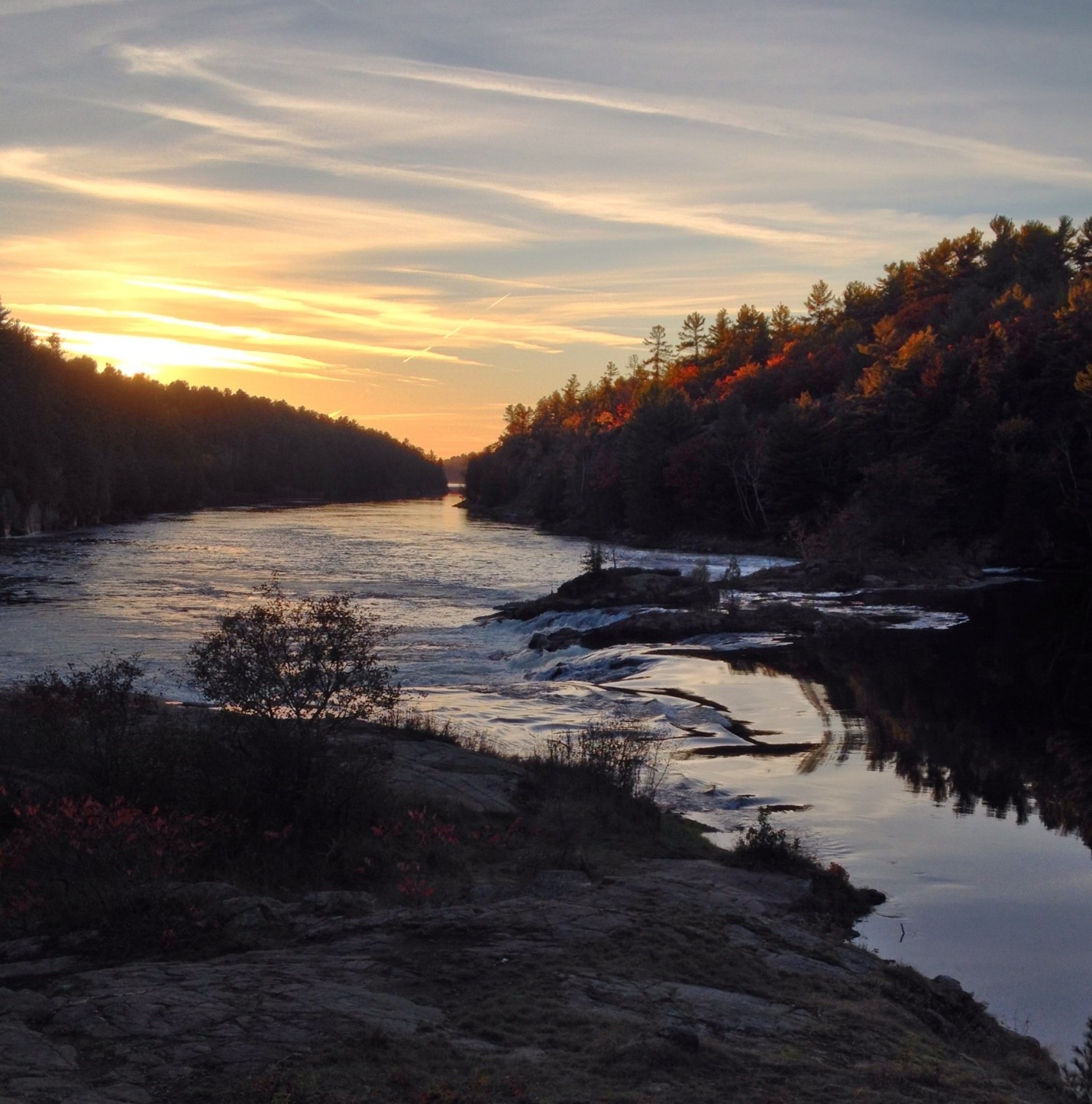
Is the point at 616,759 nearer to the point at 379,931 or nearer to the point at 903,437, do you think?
the point at 379,931

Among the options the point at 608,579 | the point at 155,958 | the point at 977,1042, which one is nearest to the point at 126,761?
the point at 155,958

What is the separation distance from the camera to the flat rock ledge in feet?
16.9

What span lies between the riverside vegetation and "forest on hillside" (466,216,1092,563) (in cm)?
4276

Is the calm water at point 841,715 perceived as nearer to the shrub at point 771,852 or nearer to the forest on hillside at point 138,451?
the shrub at point 771,852

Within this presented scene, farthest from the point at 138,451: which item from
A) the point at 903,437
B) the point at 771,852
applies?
the point at 771,852

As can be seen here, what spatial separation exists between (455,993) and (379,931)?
1112mm

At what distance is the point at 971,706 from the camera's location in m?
21.0

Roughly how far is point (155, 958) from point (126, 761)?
3825mm

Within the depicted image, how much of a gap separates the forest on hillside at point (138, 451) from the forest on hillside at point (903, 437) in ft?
129

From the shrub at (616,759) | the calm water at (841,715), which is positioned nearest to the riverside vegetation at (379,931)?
the shrub at (616,759)

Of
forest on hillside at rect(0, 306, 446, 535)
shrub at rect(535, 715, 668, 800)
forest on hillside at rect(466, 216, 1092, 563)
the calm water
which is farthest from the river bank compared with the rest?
forest on hillside at rect(0, 306, 446, 535)

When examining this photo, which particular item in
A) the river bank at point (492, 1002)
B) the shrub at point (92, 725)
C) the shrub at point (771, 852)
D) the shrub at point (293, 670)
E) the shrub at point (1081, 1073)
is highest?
the shrub at point (293, 670)

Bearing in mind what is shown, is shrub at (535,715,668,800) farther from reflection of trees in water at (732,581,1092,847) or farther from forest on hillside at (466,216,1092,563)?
forest on hillside at (466,216,1092,563)

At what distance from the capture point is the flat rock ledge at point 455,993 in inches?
203
